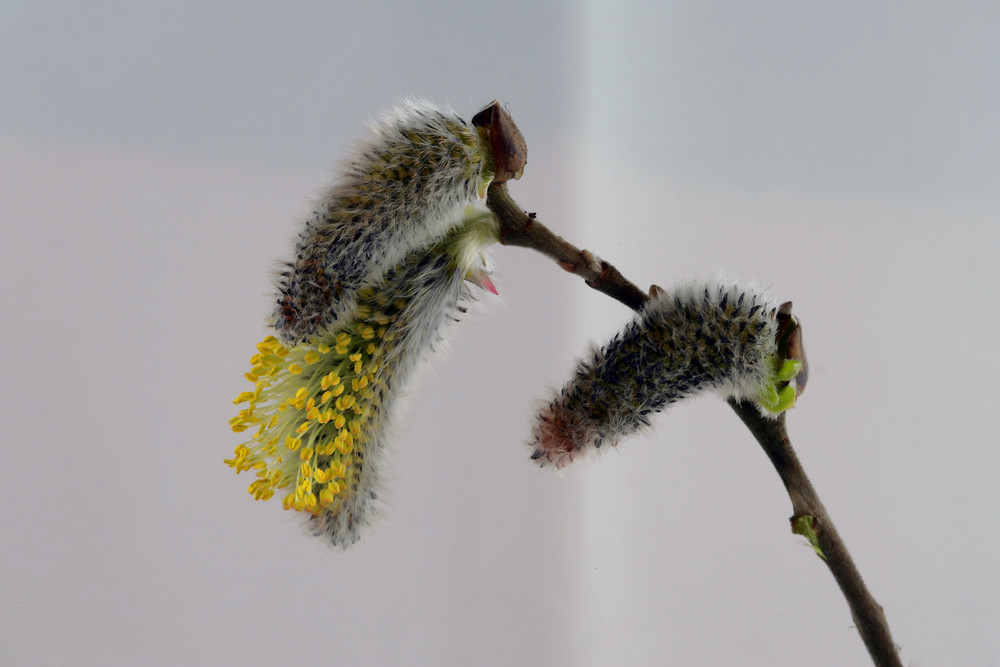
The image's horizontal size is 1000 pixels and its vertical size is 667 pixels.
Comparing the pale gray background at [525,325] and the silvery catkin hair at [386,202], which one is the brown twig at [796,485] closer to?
the silvery catkin hair at [386,202]

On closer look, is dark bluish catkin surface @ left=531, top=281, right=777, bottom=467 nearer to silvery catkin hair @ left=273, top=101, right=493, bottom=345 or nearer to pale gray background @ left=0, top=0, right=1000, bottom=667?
silvery catkin hair @ left=273, top=101, right=493, bottom=345

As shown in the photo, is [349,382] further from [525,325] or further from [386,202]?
[525,325]

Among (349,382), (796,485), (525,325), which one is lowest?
(796,485)

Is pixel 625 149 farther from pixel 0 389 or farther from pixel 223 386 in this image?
pixel 0 389

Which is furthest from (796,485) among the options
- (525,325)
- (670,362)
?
(525,325)

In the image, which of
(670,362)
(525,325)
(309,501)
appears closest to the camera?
(670,362)
